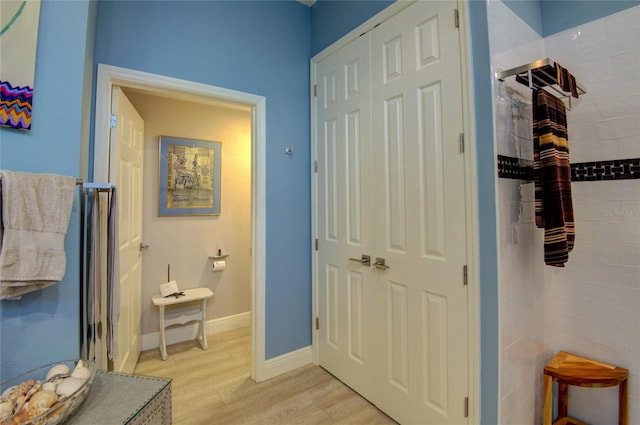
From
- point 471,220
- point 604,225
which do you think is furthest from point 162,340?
point 604,225

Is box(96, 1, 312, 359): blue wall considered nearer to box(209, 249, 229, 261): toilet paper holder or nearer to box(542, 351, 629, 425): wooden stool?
box(209, 249, 229, 261): toilet paper holder

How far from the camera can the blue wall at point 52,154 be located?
3.77ft

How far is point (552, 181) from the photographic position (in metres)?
1.39

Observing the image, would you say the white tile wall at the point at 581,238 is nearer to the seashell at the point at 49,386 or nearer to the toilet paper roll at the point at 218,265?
the seashell at the point at 49,386

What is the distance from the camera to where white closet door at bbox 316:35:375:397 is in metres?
2.01

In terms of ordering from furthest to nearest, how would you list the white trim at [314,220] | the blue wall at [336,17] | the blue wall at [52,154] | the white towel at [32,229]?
the white trim at [314,220] → the blue wall at [336,17] → the blue wall at [52,154] → the white towel at [32,229]

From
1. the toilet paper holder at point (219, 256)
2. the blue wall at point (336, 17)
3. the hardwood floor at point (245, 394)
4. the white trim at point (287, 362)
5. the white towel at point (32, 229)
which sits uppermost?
the blue wall at point (336, 17)

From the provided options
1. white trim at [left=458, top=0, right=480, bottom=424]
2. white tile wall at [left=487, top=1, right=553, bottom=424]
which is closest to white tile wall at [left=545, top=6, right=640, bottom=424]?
white tile wall at [left=487, top=1, right=553, bottom=424]

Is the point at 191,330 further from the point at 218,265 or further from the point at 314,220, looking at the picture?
the point at 314,220

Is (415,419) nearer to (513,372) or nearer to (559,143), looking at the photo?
(513,372)

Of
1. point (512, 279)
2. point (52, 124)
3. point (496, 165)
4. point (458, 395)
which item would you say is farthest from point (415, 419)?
point (52, 124)

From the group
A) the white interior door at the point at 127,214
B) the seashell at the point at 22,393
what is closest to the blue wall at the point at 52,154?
the seashell at the point at 22,393

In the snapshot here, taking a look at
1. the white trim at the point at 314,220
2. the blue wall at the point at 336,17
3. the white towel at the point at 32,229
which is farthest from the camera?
the white trim at the point at 314,220

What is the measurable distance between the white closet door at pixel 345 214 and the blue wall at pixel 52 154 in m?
1.52
